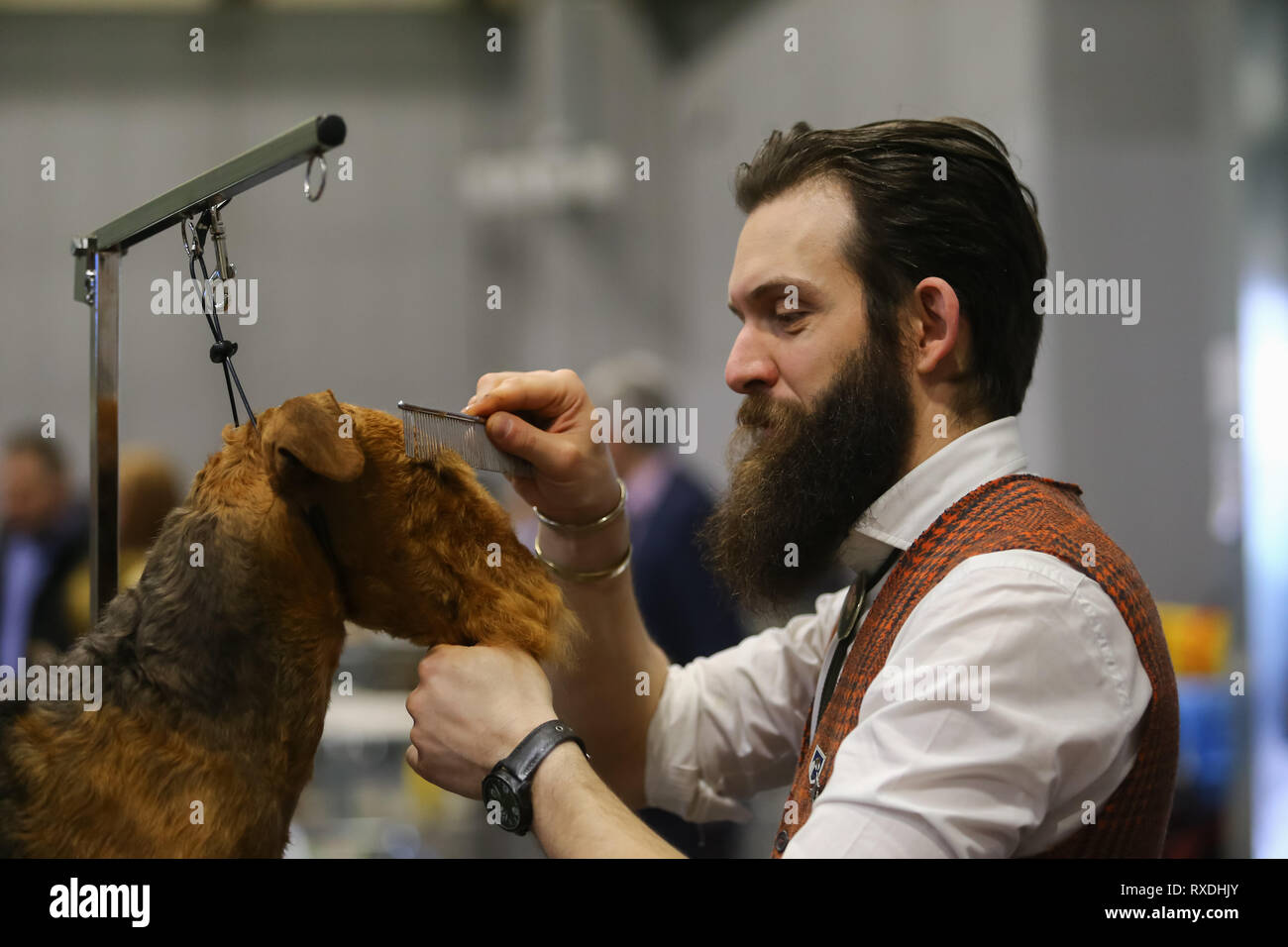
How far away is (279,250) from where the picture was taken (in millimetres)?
7770

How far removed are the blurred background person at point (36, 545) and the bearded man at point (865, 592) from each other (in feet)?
4.26

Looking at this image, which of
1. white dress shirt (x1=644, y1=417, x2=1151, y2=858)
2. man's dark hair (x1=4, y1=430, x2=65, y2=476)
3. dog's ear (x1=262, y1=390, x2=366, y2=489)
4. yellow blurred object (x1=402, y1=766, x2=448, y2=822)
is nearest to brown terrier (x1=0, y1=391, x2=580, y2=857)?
dog's ear (x1=262, y1=390, x2=366, y2=489)

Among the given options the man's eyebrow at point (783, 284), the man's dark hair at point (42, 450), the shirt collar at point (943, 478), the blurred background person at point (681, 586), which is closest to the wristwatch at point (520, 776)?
the shirt collar at point (943, 478)

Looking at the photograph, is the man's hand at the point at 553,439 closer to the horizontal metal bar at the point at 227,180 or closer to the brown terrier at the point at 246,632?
the brown terrier at the point at 246,632

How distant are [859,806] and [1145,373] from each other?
4.12 m

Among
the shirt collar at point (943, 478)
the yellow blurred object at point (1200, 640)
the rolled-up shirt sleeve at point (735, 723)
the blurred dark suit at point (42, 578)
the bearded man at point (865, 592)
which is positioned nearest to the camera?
the bearded man at point (865, 592)

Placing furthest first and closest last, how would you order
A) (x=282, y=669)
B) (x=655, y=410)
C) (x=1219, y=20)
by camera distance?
(x=1219, y=20)
(x=655, y=410)
(x=282, y=669)

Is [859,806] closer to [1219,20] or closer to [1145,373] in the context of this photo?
[1145,373]

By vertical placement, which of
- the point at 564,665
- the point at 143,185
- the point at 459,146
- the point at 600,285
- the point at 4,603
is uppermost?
the point at 459,146

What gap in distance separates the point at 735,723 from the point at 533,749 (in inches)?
26.8

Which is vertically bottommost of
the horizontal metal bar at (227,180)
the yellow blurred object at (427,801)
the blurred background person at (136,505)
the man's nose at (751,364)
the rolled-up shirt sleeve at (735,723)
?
the yellow blurred object at (427,801)

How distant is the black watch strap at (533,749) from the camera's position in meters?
1.24

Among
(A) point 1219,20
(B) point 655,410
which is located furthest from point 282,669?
(A) point 1219,20

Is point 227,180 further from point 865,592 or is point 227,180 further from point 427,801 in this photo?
point 427,801
